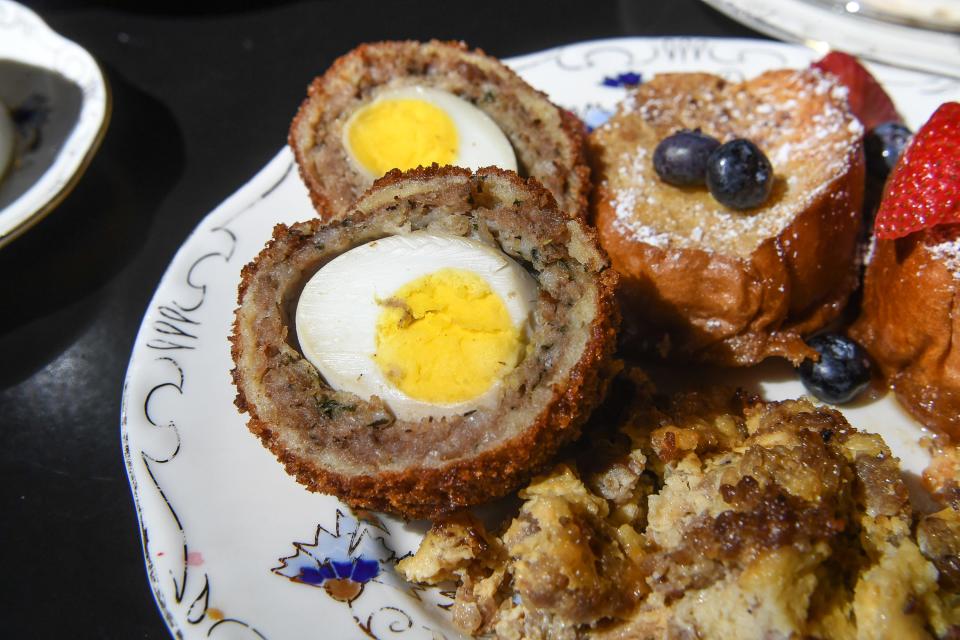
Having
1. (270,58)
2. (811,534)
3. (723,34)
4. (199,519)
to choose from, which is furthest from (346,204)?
(723,34)

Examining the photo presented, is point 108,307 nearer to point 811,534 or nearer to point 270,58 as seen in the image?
point 270,58

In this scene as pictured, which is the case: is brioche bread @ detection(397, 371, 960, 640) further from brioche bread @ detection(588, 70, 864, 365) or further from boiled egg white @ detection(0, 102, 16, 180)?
boiled egg white @ detection(0, 102, 16, 180)

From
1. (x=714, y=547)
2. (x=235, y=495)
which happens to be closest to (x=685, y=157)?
(x=714, y=547)

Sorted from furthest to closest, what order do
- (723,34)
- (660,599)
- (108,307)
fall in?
1. (723,34)
2. (108,307)
3. (660,599)

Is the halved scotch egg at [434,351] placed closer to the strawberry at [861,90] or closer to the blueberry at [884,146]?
the blueberry at [884,146]

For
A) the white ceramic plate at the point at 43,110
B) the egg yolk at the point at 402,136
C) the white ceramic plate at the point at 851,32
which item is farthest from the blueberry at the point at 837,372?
the white ceramic plate at the point at 43,110
